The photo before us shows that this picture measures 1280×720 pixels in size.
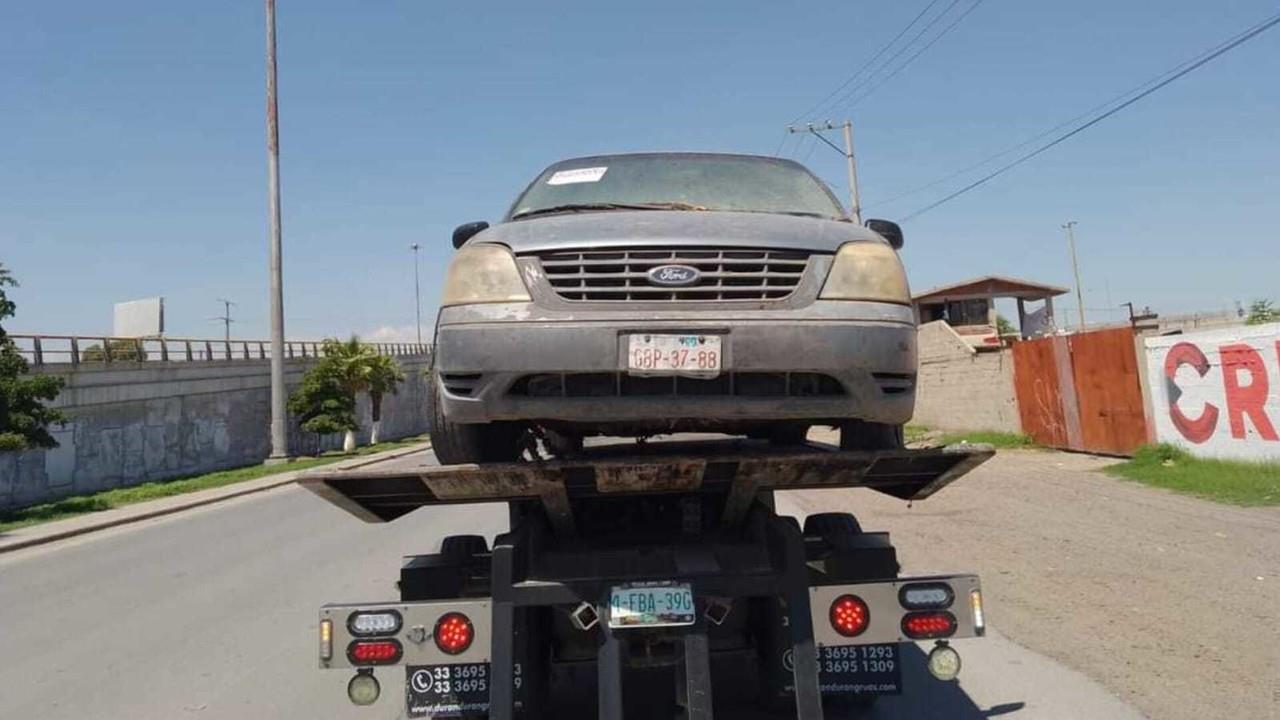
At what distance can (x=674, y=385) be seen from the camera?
3.17m

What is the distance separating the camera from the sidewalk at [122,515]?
13828 mm

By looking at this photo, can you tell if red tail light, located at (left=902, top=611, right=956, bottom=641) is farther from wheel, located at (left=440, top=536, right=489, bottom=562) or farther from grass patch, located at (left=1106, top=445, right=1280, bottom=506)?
grass patch, located at (left=1106, top=445, right=1280, bottom=506)

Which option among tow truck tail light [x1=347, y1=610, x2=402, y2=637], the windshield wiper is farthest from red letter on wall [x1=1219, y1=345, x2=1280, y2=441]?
tow truck tail light [x1=347, y1=610, x2=402, y2=637]

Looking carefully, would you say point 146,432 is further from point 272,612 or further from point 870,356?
point 870,356

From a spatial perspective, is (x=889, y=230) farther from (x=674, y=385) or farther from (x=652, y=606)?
(x=652, y=606)

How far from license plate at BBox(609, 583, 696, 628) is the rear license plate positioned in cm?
74

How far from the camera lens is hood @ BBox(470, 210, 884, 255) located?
3336 mm

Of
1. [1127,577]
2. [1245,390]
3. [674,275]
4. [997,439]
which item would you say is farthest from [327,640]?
[997,439]

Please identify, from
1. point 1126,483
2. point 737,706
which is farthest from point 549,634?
point 1126,483

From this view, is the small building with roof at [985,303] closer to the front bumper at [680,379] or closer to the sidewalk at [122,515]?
the sidewalk at [122,515]

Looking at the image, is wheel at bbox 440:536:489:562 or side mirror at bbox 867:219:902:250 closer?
wheel at bbox 440:536:489:562

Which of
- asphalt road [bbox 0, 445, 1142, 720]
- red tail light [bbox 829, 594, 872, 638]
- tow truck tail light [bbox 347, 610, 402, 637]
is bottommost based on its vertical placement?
asphalt road [bbox 0, 445, 1142, 720]

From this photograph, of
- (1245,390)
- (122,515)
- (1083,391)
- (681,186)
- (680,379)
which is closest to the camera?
(680,379)

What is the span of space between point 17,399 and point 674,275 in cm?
1814
